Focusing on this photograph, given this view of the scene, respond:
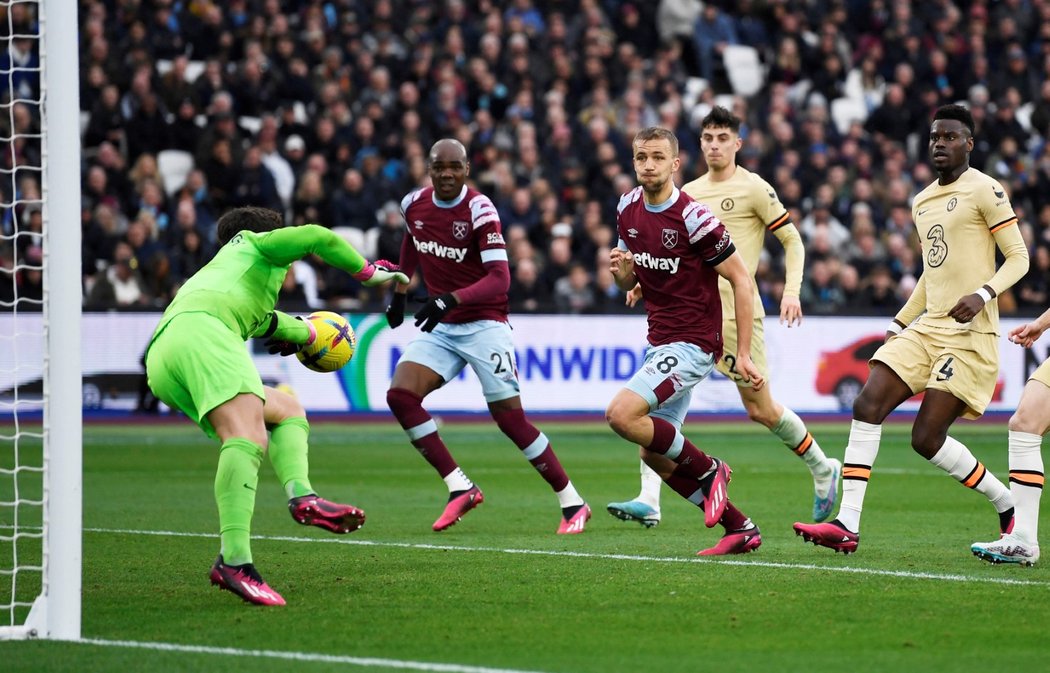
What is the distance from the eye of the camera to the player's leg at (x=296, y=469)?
704cm

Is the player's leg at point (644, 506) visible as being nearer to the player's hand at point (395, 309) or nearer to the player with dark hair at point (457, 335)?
the player with dark hair at point (457, 335)

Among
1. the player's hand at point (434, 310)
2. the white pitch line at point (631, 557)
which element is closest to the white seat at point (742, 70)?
the player's hand at point (434, 310)

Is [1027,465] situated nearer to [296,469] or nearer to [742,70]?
[296,469]

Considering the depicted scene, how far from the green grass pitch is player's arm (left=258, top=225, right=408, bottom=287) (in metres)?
1.48

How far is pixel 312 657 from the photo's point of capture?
18.5ft

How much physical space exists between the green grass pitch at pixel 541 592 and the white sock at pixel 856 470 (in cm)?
23

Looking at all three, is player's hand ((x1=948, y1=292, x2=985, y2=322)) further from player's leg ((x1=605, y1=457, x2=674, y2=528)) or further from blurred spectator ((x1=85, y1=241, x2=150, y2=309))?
blurred spectator ((x1=85, y1=241, x2=150, y2=309))

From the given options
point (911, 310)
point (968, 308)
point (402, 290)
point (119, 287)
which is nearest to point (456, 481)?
point (402, 290)

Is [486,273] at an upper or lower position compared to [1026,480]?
upper

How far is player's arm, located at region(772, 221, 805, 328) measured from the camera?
30.6 ft

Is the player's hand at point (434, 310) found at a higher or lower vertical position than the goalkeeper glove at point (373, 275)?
lower

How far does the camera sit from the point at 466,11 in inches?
979

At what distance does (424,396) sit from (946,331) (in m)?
3.32

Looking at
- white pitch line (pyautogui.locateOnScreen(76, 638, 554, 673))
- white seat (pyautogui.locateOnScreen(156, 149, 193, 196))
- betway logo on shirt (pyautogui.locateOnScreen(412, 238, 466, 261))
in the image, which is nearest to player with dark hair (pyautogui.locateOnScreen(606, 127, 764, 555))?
betway logo on shirt (pyautogui.locateOnScreen(412, 238, 466, 261))
